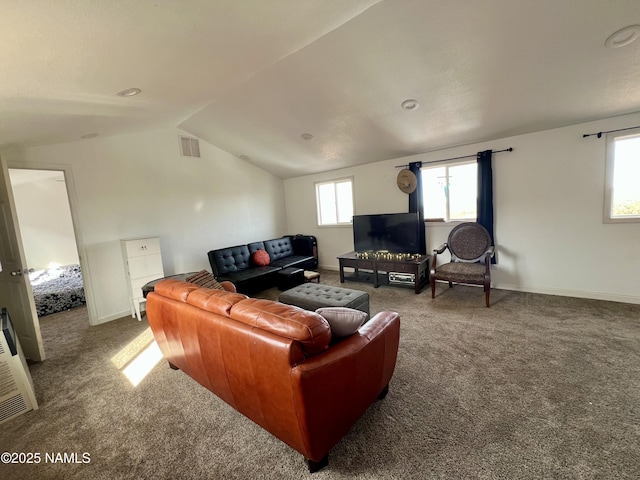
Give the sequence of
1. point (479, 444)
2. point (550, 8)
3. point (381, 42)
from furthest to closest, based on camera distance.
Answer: point (381, 42)
point (550, 8)
point (479, 444)

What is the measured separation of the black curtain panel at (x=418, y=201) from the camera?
4602 mm

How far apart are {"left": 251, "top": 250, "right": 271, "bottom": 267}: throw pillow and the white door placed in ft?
9.72

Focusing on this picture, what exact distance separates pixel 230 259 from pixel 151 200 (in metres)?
1.57

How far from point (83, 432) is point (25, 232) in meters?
6.15

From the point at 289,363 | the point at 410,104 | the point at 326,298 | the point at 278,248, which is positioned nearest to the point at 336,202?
the point at 278,248

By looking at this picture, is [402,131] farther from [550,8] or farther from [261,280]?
[261,280]

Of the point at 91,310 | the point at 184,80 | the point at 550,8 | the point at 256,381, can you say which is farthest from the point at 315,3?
the point at 91,310

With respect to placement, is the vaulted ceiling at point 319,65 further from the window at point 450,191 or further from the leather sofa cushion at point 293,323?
the leather sofa cushion at point 293,323

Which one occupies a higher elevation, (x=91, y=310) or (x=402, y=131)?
(x=402, y=131)

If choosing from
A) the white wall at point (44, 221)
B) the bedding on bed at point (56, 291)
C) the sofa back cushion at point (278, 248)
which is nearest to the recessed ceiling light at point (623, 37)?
the sofa back cushion at point (278, 248)

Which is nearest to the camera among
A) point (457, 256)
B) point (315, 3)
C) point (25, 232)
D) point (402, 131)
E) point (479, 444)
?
point (479, 444)

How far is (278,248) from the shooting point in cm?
578

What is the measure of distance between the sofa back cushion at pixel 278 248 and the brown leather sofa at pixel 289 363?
3.62m

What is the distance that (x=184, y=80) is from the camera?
239 centimetres
